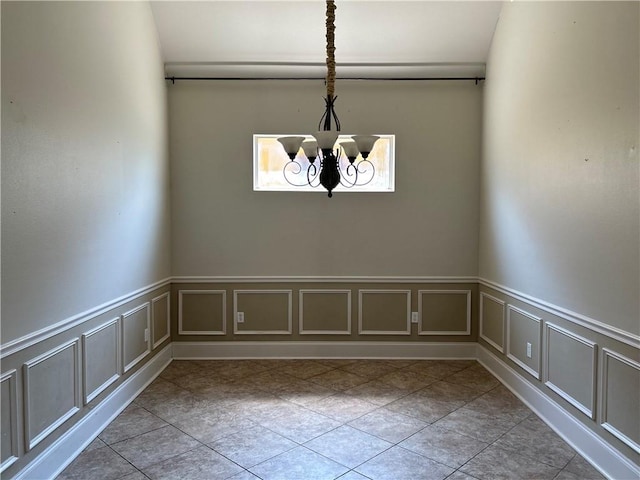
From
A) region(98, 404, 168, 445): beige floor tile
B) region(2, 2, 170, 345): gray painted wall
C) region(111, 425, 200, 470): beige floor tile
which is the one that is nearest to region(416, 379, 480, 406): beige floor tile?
region(111, 425, 200, 470): beige floor tile

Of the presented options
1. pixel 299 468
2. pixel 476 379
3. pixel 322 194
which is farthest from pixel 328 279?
pixel 299 468

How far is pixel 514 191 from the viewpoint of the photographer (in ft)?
11.3

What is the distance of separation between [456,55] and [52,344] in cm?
414

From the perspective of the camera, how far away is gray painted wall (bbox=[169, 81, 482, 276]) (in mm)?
4230

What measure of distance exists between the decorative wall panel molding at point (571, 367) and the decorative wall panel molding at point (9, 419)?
3.10 m

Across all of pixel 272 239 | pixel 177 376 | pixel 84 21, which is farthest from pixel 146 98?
pixel 177 376

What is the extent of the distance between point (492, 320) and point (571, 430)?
1.39 m

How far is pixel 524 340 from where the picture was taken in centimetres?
329

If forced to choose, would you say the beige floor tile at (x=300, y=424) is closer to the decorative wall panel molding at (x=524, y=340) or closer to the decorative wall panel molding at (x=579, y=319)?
the decorative wall panel molding at (x=524, y=340)

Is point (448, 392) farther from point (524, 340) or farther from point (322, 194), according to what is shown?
point (322, 194)

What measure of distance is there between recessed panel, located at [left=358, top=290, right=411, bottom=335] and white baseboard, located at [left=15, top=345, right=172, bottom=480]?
2.11m

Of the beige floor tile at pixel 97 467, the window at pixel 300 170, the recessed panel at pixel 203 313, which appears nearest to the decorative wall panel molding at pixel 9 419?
the beige floor tile at pixel 97 467

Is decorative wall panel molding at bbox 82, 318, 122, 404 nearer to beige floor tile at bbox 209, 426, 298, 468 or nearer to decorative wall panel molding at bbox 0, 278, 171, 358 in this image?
decorative wall panel molding at bbox 0, 278, 171, 358

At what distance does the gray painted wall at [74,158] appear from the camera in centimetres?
196
